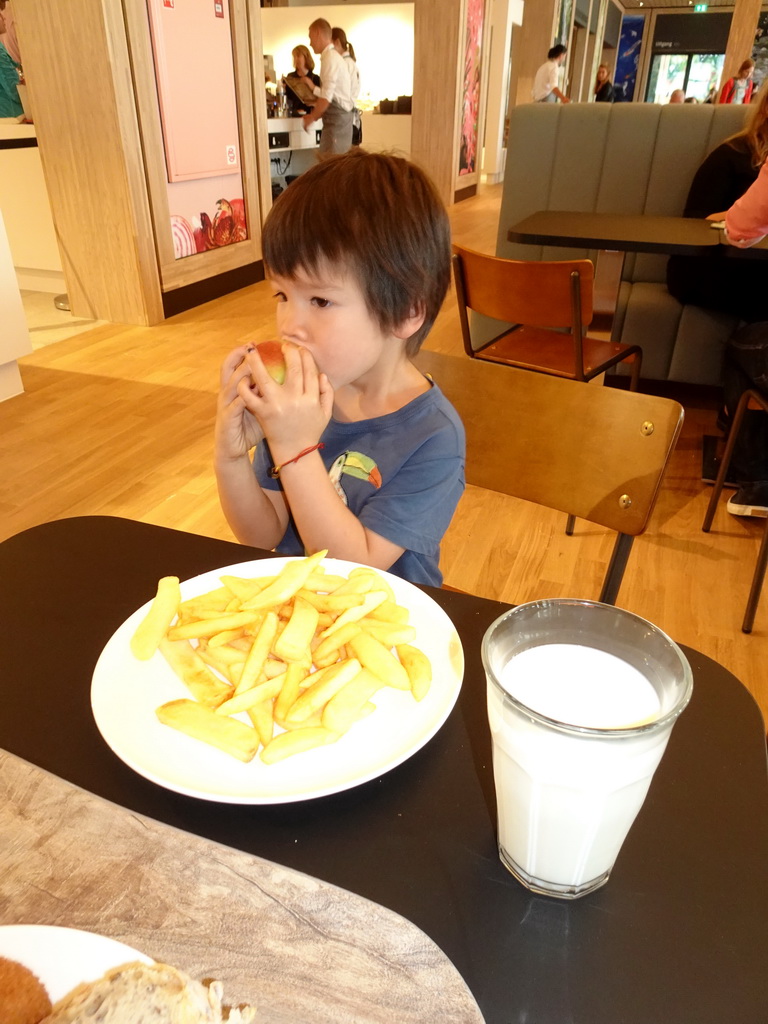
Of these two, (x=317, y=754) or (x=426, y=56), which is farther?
(x=426, y=56)

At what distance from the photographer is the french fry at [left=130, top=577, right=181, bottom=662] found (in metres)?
0.59

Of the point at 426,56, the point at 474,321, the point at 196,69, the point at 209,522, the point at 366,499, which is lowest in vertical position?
the point at 209,522

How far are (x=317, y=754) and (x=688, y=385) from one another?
132 inches

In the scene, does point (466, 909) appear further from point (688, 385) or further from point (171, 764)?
point (688, 385)

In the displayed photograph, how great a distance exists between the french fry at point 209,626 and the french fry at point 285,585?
0.07ft

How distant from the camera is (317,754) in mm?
511

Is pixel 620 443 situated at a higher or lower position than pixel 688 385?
higher

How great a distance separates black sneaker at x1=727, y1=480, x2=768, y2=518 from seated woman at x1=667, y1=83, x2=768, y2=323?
2.81ft

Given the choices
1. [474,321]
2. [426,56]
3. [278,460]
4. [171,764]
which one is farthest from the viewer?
[426,56]

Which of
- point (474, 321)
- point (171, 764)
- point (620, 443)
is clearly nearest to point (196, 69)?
point (474, 321)

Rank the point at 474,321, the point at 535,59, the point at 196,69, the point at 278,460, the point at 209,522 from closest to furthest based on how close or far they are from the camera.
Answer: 1. the point at 278,460
2. the point at 209,522
3. the point at 474,321
4. the point at 196,69
5. the point at 535,59

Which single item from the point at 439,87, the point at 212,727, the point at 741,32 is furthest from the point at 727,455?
the point at 439,87

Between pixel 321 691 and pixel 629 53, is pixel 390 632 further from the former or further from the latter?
pixel 629 53

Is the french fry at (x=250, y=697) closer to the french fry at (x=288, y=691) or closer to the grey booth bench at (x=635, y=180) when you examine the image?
the french fry at (x=288, y=691)
